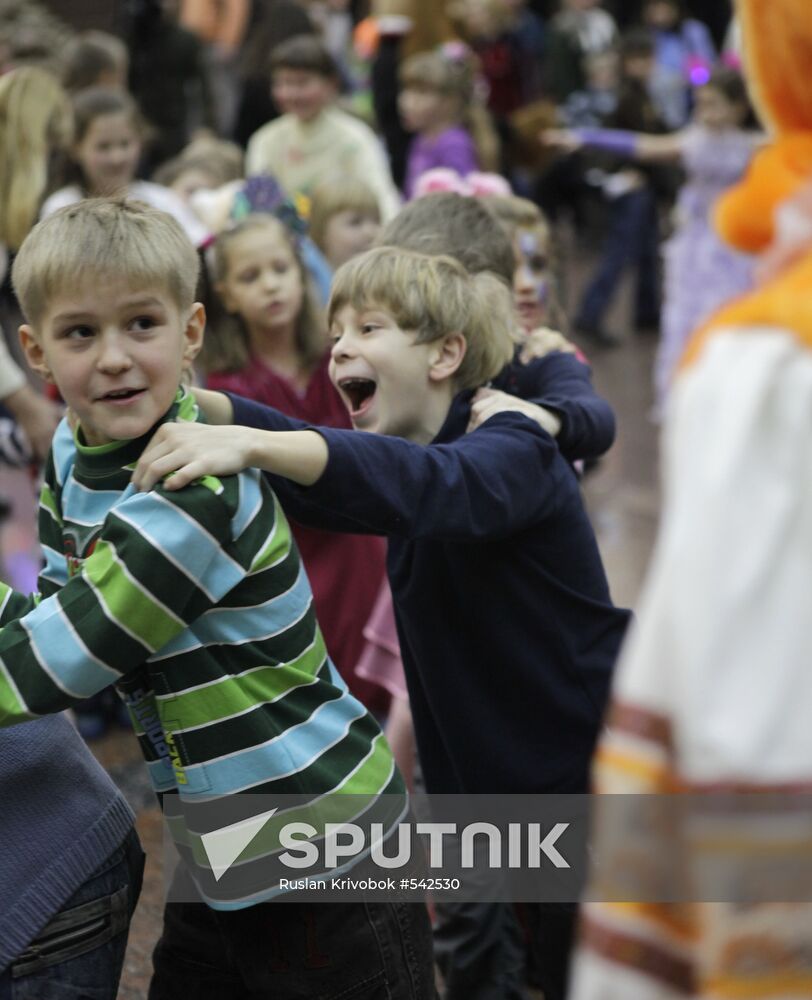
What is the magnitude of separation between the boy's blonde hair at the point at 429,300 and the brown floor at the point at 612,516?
1647 mm

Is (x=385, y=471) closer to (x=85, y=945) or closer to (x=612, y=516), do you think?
(x=85, y=945)

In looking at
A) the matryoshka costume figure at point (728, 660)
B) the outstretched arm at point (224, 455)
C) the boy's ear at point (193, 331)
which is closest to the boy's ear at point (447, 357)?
the boy's ear at point (193, 331)

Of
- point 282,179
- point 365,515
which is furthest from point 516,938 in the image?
point 282,179

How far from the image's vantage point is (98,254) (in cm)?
211

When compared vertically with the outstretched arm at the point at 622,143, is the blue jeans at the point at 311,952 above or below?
above

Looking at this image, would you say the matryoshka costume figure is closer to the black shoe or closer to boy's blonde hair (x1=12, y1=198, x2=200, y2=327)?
boy's blonde hair (x1=12, y1=198, x2=200, y2=327)

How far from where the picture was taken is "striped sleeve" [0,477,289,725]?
1947mm

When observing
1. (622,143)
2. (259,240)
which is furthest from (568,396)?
(622,143)

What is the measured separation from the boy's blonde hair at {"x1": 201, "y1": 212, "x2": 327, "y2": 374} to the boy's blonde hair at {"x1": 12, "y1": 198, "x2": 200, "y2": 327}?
1940mm

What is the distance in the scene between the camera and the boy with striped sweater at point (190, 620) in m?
1.98

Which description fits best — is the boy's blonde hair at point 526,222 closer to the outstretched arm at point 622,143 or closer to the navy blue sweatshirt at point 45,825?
the navy blue sweatshirt at point 45,825

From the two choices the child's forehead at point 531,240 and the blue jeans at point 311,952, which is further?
the child's forehead at point 531,240

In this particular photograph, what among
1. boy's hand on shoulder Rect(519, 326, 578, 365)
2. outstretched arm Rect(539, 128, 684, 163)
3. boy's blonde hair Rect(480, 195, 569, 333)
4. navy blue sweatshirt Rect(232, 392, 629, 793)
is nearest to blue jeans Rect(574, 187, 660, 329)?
outstretched arm Rect(539, 128, 684, 163)

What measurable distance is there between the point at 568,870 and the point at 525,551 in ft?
1.97
